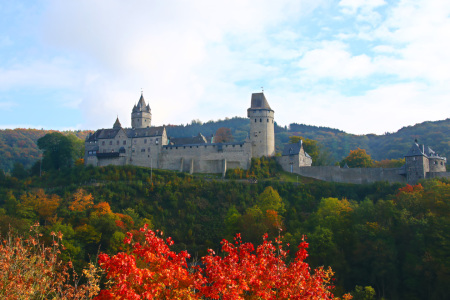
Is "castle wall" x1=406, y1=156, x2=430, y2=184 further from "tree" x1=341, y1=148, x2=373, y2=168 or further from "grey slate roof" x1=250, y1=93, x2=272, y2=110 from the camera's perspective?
"grey slate roof" x1=250, y1=93, x2=272, y2=110

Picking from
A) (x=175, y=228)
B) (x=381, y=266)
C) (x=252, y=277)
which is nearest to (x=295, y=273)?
(x=252, y=277)

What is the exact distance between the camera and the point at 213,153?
5638cm

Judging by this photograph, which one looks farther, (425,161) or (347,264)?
A: (425,161)

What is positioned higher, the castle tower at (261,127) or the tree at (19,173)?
the castle tower at (261,127)

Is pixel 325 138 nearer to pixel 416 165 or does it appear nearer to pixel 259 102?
pixel 259 102

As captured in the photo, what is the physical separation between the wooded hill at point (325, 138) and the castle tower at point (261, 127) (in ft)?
88.9

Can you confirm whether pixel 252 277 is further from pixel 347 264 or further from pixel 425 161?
pixel 425 161

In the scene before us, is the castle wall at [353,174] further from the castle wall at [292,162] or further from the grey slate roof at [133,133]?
the grey slate roof at [133,133]

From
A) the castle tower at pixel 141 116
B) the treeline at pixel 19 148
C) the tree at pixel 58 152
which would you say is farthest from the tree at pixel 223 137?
the treeline at pixel 19 148

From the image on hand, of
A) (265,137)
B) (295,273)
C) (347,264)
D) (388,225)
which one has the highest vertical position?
(265,137)

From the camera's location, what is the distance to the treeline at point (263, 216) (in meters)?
34.7

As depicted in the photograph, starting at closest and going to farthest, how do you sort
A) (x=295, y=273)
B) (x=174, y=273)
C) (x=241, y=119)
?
(x=174, y=273), (x=295, y=273), (x=241, y=119)

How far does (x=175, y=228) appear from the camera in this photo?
150ft

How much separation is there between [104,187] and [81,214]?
7.26 metres
